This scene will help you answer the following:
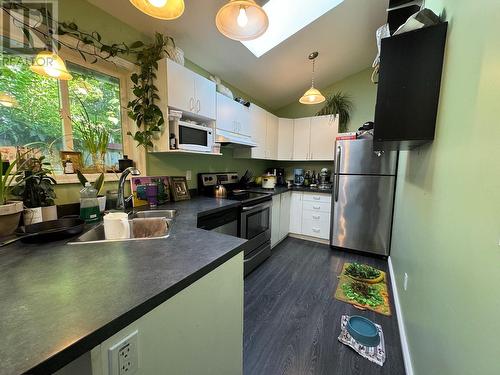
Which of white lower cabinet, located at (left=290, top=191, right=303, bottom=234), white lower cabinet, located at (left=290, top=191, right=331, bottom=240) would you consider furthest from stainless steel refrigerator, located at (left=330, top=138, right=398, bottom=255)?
white lower cabinet, located at (left=290, top=191, right=303, bottom=234)

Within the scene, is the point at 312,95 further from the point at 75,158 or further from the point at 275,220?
the point at 75,158

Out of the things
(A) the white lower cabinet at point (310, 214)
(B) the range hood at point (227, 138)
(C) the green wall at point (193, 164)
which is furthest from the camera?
(A) the white lower cabinet at point (310, 214)

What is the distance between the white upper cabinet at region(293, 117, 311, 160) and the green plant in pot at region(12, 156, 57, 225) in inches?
137

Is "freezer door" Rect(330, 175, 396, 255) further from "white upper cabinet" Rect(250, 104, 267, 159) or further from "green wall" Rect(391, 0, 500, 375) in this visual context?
"green wall" Rect(391, 0, 500, 375)

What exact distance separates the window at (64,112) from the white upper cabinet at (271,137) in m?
2.24

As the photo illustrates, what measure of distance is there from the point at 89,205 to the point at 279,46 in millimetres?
2591

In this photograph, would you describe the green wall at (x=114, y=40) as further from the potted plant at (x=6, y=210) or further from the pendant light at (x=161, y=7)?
the pendant light at (x=161, y=7)

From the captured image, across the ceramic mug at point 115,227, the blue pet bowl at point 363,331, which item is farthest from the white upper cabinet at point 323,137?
the ceramic mug at point 115,227

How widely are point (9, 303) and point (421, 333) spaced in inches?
71.9

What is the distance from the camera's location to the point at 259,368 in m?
1.31

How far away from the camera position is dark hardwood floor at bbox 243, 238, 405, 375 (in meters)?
1.33

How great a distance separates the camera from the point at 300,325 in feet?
5.46

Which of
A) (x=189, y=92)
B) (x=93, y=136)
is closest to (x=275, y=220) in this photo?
(x=189, y=92)

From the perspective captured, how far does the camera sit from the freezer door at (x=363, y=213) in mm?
2766
